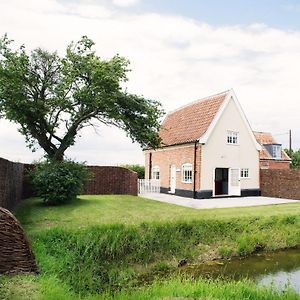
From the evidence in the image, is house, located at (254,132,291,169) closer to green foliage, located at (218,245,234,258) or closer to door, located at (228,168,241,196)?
door, located at (228,168,241,196)

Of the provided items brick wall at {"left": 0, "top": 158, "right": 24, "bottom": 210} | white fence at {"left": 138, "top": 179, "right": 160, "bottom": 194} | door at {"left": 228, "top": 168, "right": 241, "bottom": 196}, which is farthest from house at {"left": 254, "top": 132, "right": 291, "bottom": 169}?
brick wall at {"left": 0, "top": 158, "right": 24, "bottom": 210}

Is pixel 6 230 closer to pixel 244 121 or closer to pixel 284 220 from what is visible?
pixel 284 220

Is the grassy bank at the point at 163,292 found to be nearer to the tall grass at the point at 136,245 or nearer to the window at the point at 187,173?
the tall grass at the point at 136,245

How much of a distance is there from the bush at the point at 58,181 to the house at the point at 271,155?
20.7 m

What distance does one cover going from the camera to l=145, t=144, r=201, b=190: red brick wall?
79.8ft

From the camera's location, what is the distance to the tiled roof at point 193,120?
24.7 meters

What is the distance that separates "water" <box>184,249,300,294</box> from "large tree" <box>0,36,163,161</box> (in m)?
8.37

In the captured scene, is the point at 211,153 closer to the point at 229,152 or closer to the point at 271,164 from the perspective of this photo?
the point at 229,152

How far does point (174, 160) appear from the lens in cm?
2666

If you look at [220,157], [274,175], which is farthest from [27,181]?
[274,175]

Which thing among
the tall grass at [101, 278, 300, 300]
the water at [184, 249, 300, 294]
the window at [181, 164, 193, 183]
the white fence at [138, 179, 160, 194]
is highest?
the window at [181, 164, 193, 183]

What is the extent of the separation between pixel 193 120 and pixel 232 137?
3.06 metres

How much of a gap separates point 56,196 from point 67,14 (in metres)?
8.64

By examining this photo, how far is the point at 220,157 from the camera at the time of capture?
24.7 m
